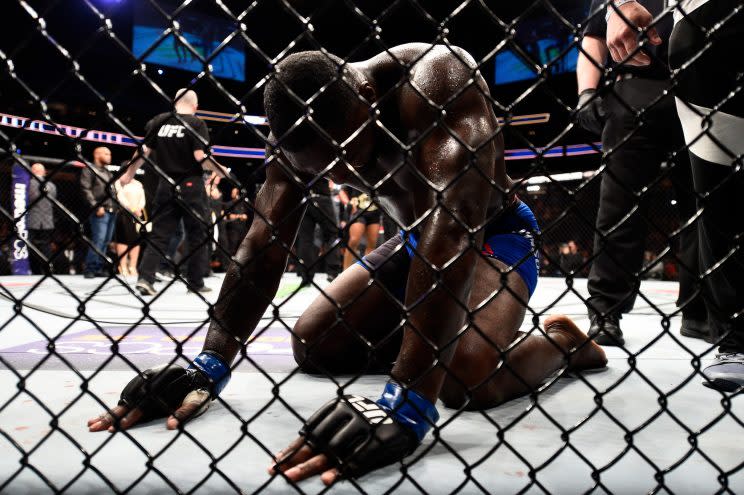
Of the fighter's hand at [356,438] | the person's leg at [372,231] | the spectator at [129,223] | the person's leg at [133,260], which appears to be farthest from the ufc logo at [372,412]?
the person's leg at [133,260]

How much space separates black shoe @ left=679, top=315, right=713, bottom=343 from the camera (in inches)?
94.5

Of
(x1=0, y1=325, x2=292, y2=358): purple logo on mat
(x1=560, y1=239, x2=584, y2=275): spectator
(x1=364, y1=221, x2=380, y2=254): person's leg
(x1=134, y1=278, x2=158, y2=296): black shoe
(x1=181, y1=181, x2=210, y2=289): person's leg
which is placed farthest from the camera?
(x1=560, y1=239, x2=584, y2=275): spectator

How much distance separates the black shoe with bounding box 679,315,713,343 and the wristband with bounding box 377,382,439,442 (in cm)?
204

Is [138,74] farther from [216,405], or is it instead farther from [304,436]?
[216,405]


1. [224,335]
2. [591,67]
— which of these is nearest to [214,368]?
[224,335]

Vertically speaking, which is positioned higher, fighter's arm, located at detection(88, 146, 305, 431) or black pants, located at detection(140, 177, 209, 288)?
black pants, located at detection(140, 177, 209, 288)

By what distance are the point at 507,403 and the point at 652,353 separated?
3.61 ft

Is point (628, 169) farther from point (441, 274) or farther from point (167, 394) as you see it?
point (167, 394)

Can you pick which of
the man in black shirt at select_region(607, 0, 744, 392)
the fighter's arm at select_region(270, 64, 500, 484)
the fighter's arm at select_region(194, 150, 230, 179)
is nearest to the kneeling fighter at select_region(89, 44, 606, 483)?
the fighter's arm at select_region(270, 64, 500, 484)

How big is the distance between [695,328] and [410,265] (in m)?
1.89

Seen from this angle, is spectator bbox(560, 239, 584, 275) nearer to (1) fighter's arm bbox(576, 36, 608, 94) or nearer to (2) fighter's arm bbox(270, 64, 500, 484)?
(1) fighter's arm bbox(576, 36, 608, 94)

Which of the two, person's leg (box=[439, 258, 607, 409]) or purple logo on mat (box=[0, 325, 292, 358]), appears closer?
person's leg (box=[439, 258, 607, 409])

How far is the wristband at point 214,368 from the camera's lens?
→ 4.01 ft

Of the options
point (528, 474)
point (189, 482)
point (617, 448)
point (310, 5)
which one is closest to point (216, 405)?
point (189, 482)
